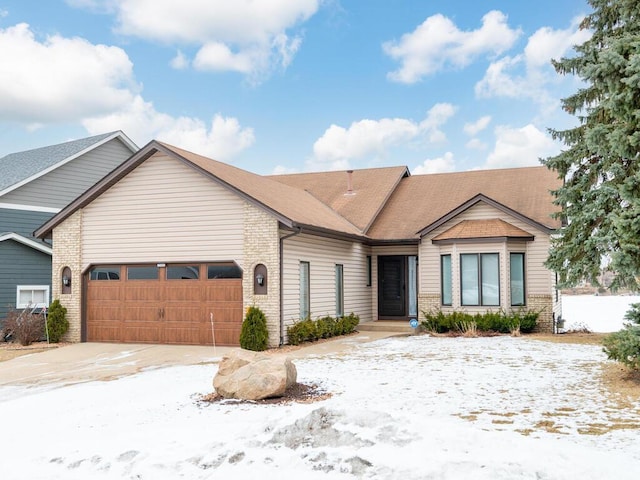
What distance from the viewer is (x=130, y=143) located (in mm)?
27781

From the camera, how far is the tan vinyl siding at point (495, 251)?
65.5ft

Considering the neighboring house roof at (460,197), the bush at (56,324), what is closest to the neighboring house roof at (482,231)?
the neighboring house roof at (460,197)

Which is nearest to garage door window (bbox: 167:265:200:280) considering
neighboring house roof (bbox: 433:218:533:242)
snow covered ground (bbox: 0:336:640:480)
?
snow covered ground (bbox: 0:336:640:480)

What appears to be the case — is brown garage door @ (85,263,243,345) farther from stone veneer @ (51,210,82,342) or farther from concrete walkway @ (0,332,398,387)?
concrete walkway @ (0,332,398,387)

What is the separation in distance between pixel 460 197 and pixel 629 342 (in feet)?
47.7

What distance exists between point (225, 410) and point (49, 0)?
14417 millimetres

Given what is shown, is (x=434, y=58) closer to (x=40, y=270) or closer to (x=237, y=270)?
(x=237, y=270)

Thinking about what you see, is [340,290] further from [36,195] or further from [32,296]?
[36,195]

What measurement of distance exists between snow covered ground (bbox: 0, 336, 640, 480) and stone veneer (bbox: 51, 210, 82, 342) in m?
7.45

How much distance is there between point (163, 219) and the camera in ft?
59.3

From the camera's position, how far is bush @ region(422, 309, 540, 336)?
19172 mm

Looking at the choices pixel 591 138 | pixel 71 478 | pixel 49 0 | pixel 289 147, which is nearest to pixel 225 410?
pixel 71 478

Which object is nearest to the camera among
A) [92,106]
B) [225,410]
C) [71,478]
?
[71,478]

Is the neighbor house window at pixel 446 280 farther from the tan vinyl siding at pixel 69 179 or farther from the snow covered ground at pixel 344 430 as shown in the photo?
the tan vinyl siding at pixel 69 179
